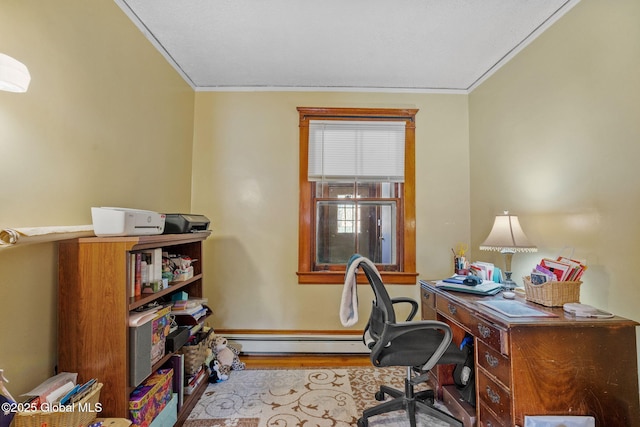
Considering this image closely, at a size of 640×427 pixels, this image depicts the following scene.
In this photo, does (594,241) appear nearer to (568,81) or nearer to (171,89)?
(568,81)

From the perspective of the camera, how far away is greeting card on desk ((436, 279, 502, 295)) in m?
1.78

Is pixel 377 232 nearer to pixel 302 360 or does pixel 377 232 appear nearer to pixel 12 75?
pixel 302 360

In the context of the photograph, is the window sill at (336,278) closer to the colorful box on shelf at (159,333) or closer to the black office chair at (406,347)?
the black office chair at (406,347)

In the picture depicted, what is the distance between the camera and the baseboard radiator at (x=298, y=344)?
2709 mm

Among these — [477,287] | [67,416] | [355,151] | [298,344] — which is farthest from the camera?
[355,151]

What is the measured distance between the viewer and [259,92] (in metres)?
2.82

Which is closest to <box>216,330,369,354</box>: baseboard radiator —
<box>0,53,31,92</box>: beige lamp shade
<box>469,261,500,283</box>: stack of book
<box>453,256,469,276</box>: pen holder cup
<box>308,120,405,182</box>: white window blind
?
<box>453,256,469,276</box>: pen holder cup

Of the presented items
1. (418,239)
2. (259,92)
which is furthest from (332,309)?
(259,92)

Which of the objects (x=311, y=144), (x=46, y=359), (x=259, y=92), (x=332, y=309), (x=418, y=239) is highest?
(x=259, y=92)

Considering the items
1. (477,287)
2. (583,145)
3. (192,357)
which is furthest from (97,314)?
(583,145)

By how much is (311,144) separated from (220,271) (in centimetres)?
158

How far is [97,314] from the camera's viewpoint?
130 centimetres

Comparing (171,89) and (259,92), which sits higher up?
(259,92)

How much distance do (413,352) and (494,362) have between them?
0.40m
